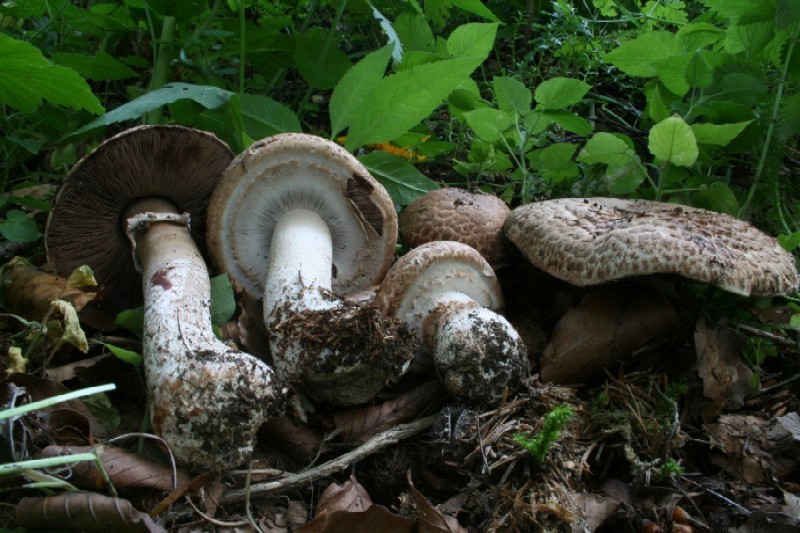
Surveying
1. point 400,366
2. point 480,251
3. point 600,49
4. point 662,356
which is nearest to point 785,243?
point 662,356

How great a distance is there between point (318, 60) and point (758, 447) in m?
2.95

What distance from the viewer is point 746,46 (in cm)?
329

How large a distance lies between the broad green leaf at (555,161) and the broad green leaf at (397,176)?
64cm

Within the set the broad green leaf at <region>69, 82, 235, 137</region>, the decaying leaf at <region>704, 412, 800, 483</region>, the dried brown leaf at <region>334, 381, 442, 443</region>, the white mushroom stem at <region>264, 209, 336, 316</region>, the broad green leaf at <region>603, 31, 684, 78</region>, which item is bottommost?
the decaying leaf at <region>704, 412, 800, 483</region>

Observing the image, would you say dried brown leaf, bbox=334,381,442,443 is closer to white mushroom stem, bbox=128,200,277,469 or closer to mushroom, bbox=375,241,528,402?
mushroom, bbox=375,241,528,402

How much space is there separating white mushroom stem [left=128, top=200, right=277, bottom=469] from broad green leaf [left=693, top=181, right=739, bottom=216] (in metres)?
2.44

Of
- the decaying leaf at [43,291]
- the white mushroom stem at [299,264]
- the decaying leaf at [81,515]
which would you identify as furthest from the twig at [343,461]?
the decaying leaf at [43,291]

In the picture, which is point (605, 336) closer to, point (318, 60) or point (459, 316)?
point (459, 316)

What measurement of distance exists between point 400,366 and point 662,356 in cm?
→ 116

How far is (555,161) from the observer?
3562mm

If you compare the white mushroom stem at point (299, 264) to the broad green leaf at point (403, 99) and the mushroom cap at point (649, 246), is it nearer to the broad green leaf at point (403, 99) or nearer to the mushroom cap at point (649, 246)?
the broad green leaf at point (403, 99)

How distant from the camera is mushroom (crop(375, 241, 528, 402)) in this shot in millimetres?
2438

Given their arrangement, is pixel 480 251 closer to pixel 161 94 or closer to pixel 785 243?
pixel 785 243

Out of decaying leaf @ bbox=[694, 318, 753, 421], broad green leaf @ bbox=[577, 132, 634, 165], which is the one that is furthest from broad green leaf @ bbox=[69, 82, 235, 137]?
decaying leaf @ bbox=[694, 318, 753, 421]
